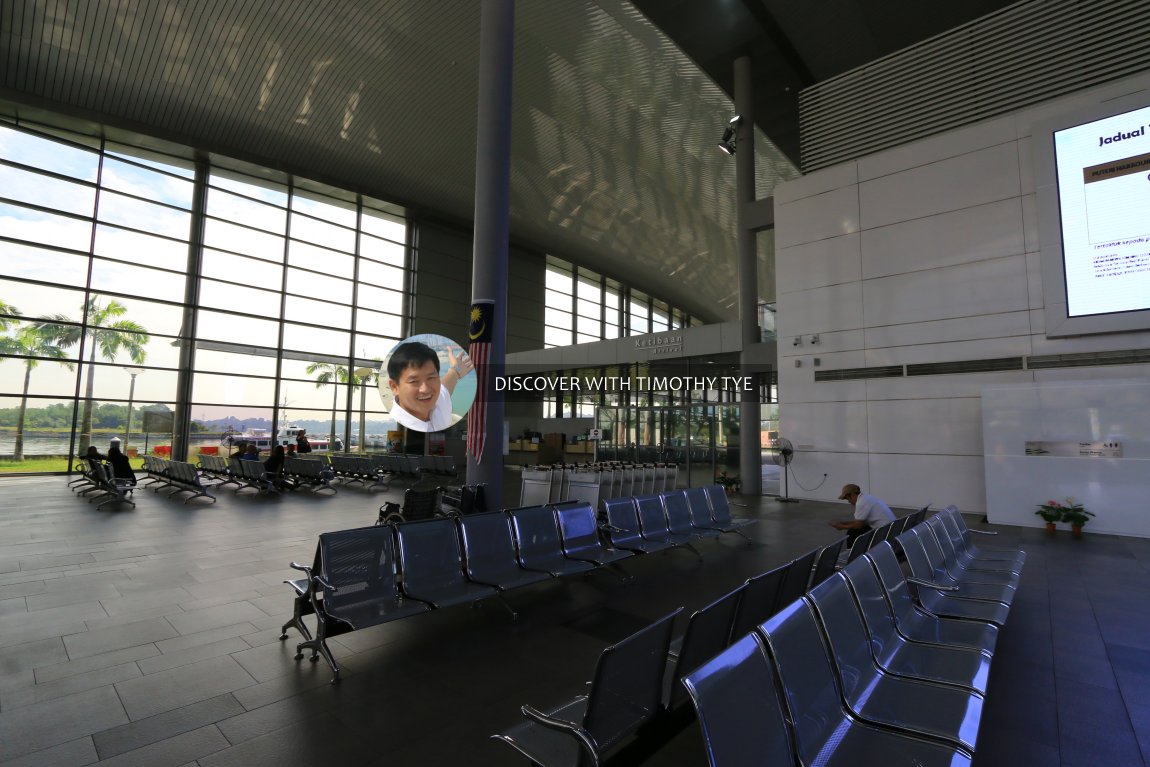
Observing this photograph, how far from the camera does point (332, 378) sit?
20.0m

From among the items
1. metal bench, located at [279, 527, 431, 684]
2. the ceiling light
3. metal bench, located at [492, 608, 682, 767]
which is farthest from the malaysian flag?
the ceiling light

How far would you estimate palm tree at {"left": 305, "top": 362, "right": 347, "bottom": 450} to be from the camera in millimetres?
19531

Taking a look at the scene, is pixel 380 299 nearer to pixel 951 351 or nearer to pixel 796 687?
pixel 951 351

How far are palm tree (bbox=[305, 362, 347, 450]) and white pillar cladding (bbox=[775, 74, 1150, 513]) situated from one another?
15.7m

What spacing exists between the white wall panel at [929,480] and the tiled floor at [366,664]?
131 inches

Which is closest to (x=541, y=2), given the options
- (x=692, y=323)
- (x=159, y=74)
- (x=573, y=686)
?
(x=159, y=74)

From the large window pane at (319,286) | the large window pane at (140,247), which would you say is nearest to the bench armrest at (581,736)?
the large window pane at (140,247)

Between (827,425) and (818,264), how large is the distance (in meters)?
3.51

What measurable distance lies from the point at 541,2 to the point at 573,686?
1315 cm

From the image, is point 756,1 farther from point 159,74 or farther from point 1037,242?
point 159,74

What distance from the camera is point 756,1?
11867mm

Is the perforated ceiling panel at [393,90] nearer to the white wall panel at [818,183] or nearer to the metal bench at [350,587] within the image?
the white wall panel at [818,183]

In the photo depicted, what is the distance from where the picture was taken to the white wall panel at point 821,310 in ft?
36.6

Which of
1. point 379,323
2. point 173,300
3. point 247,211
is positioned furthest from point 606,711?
point 379,323
